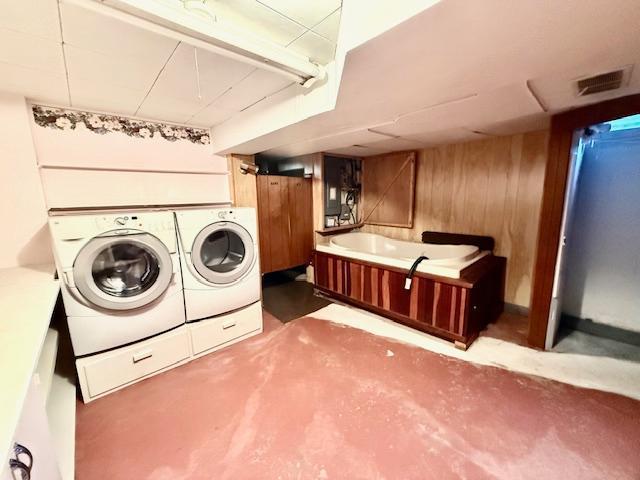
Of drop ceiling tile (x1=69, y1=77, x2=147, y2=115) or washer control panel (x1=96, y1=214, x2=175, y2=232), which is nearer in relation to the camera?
washer control panel (x1=96, y1=214, x2=175, y2=232)

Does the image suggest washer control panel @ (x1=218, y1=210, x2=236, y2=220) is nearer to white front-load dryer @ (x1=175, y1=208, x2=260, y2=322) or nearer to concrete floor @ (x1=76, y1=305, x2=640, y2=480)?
white front-load dryer @ (x1=175, y1=208, x2=260, y2=322)

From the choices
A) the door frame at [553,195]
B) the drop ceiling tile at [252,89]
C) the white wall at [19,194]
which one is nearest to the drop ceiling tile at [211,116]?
the drop ceiling tile at [252,89]

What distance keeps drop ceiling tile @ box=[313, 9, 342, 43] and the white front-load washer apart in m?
1.48

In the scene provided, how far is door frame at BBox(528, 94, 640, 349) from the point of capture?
1.61 metres

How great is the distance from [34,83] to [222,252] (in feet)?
5.35

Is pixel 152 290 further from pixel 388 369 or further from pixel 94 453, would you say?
pixel 388 369

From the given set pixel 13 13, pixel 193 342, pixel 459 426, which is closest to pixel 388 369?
pixel 459 426

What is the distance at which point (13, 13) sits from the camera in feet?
3.26

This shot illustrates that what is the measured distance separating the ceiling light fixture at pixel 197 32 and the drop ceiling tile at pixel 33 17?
6.5 inches

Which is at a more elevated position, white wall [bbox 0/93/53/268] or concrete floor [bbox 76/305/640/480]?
white wall [bbox 0/93/53/268]

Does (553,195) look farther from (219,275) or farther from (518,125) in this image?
(219,275)

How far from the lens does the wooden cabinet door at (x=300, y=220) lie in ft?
11.2

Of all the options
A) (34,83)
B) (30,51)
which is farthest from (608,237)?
(34,83)

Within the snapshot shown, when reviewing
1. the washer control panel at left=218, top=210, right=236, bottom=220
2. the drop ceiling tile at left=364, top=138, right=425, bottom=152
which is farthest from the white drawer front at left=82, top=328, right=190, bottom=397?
the drop ceiling tile at left=364, top=138, right=425, bottom=152
